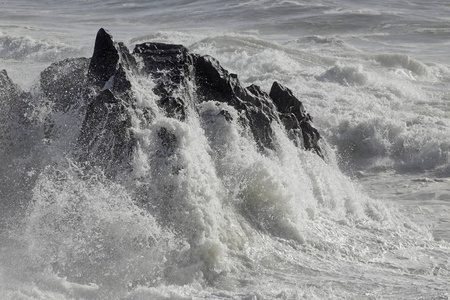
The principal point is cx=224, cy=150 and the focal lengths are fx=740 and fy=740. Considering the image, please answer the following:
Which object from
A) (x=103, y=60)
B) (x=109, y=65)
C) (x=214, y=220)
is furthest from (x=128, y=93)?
(x=214, y=220)

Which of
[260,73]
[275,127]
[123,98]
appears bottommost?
[260,73]

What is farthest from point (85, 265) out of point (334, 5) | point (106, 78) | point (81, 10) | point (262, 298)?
point (81, 10)

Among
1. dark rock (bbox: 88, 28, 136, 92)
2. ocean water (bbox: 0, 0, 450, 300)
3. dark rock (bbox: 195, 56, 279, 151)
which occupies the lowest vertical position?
ocean water (bbox: 0, 0, 450, 300)

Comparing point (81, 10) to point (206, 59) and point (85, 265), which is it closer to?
point (206, 59)

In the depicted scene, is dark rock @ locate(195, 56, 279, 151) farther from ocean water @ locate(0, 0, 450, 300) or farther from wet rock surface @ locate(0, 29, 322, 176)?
ocean water @ locate(0, 0, 450, 300)

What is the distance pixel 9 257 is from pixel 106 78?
191cm

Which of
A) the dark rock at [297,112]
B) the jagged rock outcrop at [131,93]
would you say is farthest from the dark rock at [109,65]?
the dark rock at [297,112]

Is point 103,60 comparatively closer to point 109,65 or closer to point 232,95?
point 109,65

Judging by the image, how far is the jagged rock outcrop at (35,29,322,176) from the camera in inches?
236

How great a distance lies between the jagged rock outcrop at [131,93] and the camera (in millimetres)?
5988

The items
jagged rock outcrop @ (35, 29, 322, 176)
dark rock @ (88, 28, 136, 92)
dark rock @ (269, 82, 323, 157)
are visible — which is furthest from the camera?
dark rock @ (269, 82, 323, 157)

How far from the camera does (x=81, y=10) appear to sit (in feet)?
94.2

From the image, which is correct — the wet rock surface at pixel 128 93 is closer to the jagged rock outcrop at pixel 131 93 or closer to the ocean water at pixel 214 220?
the jagged rock outcrop at pixel 131 93

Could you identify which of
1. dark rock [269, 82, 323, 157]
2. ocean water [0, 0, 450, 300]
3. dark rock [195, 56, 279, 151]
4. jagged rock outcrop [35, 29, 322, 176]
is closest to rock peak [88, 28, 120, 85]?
jagged rock outcrop [35, 29, 322, 176]
